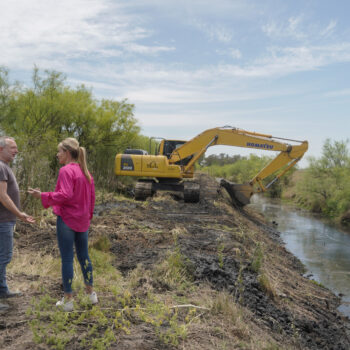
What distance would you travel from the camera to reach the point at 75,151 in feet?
12.7

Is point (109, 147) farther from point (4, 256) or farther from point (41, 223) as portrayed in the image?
point (4, 256)

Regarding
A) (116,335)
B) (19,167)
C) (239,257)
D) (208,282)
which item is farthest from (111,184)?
(116,335)

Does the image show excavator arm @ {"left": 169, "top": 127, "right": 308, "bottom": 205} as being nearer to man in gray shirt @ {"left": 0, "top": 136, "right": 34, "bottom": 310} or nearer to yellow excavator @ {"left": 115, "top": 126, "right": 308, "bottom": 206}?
yellow excavator @ {"left": 115, "top": 126, "right": 308, "bottom": 206}

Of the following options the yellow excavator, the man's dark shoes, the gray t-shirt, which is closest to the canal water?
the yellow excavator

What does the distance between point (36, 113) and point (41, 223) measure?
38.0ft

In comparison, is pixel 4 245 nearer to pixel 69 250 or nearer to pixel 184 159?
pixel 69 250

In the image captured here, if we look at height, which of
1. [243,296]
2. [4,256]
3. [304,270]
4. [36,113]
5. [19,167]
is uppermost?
[36,113]

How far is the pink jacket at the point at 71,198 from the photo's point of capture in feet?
12.1

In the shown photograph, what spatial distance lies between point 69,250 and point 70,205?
1.59ft

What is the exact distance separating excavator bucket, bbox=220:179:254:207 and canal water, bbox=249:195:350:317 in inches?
93.8

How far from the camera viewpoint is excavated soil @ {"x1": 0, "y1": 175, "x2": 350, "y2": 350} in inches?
149

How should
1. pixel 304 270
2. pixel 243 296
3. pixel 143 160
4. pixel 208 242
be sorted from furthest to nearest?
1. pixel 143 160
2. pixel 304 270
3. pixel 208 242
4. pixel 243 296

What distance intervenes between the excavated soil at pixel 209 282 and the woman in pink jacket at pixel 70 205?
673 millimetres

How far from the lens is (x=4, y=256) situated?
13.2 feet
